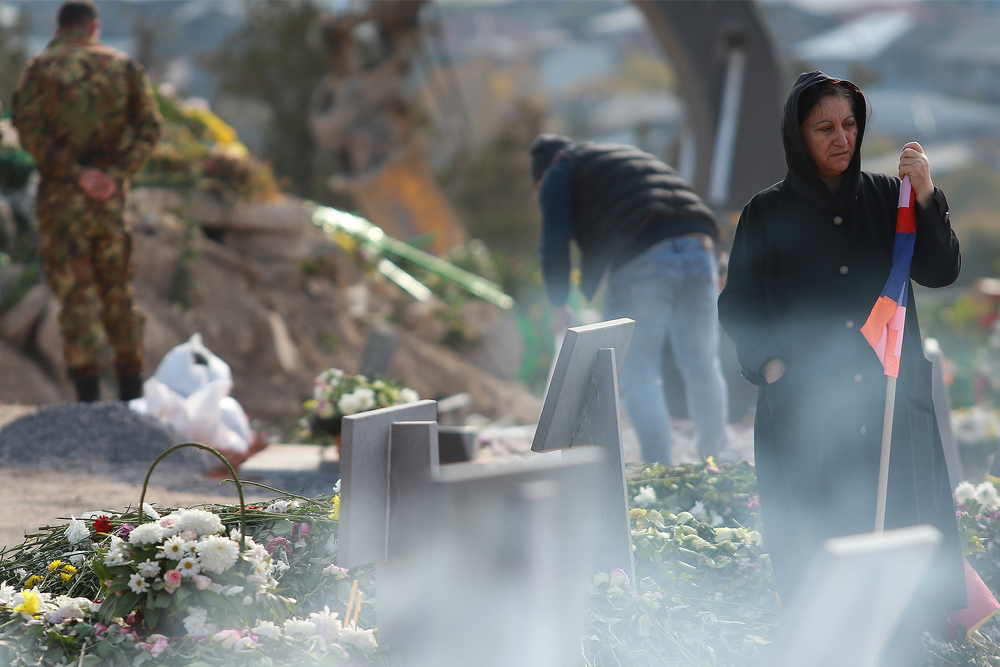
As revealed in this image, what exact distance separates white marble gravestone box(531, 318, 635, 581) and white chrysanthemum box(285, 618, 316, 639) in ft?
2.57

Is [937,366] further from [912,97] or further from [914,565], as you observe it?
[912,97]

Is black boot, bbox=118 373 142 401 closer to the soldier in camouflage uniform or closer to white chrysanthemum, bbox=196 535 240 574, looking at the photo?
the soldier in camouflage uniform

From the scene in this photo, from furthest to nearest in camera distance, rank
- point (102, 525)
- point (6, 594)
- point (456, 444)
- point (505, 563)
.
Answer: point (456, 444), point (102, 525), point (6, 594), point (505, 563)

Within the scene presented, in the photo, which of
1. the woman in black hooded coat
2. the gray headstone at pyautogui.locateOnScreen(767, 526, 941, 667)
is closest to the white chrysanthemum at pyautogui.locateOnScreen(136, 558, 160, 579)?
the gray headstone at pyautogui.locateOnScreen(767, 526, 941, 667)

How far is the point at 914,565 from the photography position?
1508mm

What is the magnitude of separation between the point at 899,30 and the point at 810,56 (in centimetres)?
647

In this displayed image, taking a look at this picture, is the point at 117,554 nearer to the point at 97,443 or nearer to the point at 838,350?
the point at 838,350

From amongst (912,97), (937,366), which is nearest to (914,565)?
(937,366)

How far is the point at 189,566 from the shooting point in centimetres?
199

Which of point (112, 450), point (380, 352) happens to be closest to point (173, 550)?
point (112, 450)

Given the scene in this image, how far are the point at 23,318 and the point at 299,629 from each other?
5.76 m

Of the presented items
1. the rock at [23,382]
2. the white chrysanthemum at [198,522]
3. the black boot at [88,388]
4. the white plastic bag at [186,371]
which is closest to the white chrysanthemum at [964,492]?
the white chrysanthemum at [198,522]

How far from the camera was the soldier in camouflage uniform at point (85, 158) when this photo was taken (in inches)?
182

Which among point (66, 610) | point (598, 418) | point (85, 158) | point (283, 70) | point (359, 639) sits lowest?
point (359, 639)
